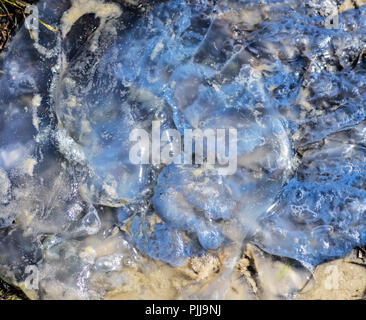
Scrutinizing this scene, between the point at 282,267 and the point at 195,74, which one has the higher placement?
the point at 195,74

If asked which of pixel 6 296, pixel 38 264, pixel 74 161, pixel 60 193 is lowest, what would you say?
pixel 6 296

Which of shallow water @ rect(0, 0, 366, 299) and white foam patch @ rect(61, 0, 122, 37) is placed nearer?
shallow water @ rect(0, 0, 366, 299)

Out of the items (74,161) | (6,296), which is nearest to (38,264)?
(6,296)

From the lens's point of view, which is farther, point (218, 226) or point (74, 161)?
point (74, 161)

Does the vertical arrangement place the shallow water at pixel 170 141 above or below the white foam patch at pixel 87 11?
below

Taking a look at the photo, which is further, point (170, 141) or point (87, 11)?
point (87, 11)

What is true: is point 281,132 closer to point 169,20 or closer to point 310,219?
point 310,219

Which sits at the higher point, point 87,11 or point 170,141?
point 87,11

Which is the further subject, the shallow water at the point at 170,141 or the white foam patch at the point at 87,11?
the white foam patch at the point at 87,11
